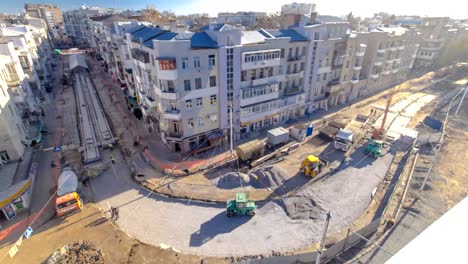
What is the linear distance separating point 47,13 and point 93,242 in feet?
686

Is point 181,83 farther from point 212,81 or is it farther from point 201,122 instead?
point 201,122

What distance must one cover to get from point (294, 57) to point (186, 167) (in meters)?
30.3

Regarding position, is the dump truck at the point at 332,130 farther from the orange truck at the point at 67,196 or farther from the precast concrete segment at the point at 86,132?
the orange truck at the point at 67,196

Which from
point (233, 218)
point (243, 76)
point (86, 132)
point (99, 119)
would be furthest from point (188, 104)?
point (99, 119)

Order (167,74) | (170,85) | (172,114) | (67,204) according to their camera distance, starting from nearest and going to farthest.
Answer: (67,204) < (167,74) < (170,85) < (172,114)

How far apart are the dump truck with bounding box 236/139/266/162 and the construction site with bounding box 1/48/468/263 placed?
18 cm

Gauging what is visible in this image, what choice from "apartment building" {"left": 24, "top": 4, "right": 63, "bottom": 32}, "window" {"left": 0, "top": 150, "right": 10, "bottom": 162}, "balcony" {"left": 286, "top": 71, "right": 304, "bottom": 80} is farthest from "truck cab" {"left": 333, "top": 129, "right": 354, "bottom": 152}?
"apartment building" {"left": 24, "top": 4, "right": 63, "bottom": 32}

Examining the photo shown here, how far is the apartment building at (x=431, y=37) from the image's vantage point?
3533 inches

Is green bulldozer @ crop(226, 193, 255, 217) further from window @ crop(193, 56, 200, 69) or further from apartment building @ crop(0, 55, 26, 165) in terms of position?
apartment building @ crop(0, 55, 26, 165)

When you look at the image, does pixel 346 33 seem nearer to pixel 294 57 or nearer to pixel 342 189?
pixel 294 57

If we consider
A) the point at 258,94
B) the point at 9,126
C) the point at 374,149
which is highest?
the point at 258,94

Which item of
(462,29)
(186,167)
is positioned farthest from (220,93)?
(462,29)

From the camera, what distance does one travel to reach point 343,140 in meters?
41.0

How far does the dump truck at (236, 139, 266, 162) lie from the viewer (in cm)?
3747
